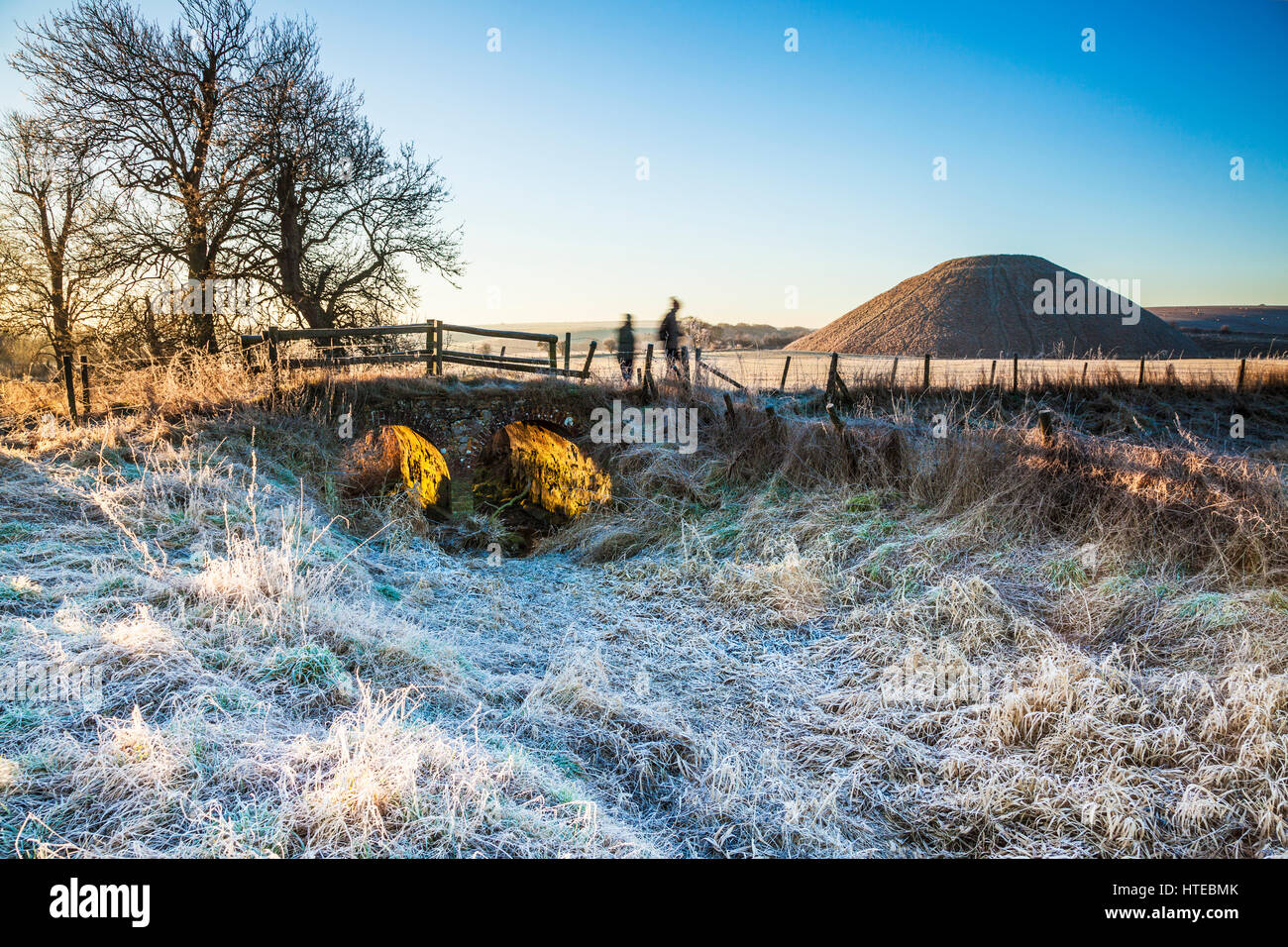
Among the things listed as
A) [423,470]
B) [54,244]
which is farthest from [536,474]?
[54,244]

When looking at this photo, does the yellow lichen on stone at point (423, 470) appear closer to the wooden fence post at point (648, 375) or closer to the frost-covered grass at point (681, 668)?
the frost-covered grass at point (681, 668)

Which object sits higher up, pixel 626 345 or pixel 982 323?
pixel 982 323

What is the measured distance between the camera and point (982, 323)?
40.8 m

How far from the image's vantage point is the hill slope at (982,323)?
129ft

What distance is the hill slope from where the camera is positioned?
39.2m

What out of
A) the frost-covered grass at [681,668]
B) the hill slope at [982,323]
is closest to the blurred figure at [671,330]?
the frost-covered grass at [681,668]

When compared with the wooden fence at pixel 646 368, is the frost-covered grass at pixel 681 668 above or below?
below

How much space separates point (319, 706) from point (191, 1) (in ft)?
56.2

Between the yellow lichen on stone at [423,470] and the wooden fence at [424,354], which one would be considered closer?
the yellow lichen on stone at [423,470]

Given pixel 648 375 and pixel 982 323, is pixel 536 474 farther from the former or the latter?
pixel 982 323

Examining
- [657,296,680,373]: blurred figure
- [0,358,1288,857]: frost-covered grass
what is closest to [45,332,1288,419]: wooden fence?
[657,296,680,373]: blurred figure

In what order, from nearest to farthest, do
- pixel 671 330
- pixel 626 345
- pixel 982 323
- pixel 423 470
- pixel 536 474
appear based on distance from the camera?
pixel 423 470, pixel 536 474, pixel 671 330, pixel 626 345, pixel 982 323

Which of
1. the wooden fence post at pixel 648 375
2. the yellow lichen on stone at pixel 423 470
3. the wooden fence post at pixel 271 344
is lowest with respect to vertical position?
the yellow lichen on stone at pixel 423 470
